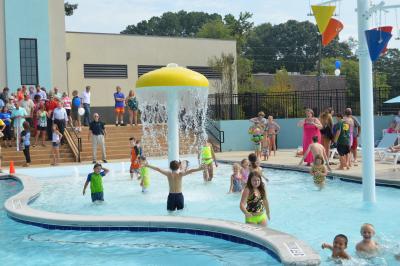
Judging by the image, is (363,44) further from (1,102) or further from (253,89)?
(253,89)

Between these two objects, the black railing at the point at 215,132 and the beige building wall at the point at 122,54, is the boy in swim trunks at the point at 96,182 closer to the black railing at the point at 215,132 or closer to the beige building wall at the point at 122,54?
the black railing at the point at 215,132

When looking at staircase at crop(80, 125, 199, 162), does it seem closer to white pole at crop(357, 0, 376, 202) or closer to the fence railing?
the fence railing

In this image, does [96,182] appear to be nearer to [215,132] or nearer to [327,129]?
[327,129]

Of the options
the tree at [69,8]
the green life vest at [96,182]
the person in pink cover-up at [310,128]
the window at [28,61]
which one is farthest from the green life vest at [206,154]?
the tree at [69,8]

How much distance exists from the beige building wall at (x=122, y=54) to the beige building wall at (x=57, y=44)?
1.82 m

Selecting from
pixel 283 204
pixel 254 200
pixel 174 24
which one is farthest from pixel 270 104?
pixel 174 24

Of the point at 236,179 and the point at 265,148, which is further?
the point at 265,148

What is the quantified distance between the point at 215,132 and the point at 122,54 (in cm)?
825

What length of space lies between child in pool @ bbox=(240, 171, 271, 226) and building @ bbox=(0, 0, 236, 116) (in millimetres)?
21218

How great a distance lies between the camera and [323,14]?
10.4 m

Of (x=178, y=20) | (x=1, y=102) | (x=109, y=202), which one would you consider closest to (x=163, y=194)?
(x=109, y=202)

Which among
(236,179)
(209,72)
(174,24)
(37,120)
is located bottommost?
(236,179)

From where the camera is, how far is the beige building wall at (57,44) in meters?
28.1

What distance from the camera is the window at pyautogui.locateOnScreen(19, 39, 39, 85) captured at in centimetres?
2716
